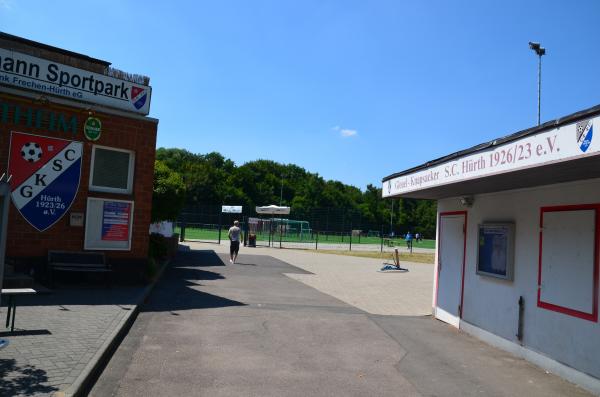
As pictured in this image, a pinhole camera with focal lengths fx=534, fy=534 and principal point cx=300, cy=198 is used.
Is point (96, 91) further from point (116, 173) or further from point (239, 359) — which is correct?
point (239, 359)

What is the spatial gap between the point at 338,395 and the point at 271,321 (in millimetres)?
4135

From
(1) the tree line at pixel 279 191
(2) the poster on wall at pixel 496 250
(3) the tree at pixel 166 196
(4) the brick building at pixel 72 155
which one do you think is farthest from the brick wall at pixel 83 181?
(1) the tree line at pixel 279 191

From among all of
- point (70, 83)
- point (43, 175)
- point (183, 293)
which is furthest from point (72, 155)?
point (183, 293)

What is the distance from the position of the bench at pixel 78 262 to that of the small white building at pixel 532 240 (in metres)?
6.58

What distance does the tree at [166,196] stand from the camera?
17375 millimetres

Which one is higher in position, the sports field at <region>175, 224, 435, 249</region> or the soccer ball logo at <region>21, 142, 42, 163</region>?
the soccer ball logo at <region>21, 142, 42, 163</region>

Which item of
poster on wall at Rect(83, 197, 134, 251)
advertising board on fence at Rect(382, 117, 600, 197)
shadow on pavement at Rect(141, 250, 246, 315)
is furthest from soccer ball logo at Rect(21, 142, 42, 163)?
advertising board on fence at Rect(382, 117, 600, 197)

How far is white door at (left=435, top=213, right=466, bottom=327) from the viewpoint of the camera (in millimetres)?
10539

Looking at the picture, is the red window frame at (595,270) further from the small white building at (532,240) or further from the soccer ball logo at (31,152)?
the soccer ball logo at (31,152)

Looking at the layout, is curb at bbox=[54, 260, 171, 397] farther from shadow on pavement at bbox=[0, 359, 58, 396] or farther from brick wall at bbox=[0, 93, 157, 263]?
brick wall at bbox=[0, 93, 157, 263]

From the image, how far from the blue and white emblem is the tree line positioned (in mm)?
70483

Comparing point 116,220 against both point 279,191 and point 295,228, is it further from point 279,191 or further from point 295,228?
point 279,191

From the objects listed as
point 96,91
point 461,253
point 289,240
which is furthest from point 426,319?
point 289,240

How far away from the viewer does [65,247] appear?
1142 cm
